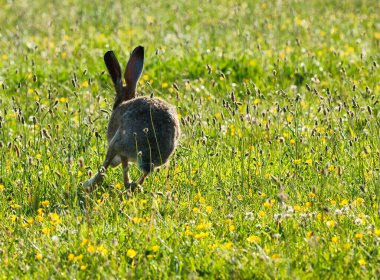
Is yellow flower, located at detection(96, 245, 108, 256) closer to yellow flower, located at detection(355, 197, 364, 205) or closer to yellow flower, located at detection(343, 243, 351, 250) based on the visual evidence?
yellow flower, located at detection(343, 243, 351, 250)

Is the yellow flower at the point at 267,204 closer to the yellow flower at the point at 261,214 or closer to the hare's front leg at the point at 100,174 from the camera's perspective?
the yellow flower at the point at 261,214

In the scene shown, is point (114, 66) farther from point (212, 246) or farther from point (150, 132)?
point (212, 246)

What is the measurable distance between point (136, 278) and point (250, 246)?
78cm

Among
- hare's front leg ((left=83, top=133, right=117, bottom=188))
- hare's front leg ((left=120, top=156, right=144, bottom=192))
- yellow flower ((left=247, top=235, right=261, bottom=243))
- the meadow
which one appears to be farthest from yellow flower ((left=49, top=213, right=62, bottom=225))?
yellow flower ((left=247, top=235, right=261, bottom=243))

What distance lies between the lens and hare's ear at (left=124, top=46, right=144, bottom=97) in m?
7.88

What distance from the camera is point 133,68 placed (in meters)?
7.91

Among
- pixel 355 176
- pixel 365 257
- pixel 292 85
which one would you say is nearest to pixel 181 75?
pixel 292 85

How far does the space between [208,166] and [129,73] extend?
1.39 metres

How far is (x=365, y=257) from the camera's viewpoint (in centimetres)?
513

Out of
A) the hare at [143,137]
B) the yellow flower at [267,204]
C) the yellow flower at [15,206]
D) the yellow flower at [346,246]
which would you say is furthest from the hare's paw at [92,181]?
the yellow flower at [346,246]

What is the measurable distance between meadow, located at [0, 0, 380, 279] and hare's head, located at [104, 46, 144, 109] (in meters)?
0.36

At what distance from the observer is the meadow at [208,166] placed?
5242 mm

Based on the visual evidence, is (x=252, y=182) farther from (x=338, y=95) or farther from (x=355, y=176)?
(x=338, y=95)

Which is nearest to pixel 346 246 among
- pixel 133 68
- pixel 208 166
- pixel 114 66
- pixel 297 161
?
pixel 297 161
